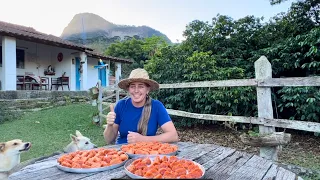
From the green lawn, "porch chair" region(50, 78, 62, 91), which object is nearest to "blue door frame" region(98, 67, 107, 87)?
"porch chair" region(50, 78, 62, 91)

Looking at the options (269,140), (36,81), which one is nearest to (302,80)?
(269,140)

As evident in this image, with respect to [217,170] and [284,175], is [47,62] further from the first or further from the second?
[284,175]

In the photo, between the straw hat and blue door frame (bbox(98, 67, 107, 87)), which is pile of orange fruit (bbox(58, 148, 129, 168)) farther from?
blue door frame (bbox(98, 67, 107, 87))

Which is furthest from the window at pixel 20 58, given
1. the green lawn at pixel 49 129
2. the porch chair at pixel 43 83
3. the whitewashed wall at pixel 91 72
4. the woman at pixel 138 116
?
the woman at pixel 138 116

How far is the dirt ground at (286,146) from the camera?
4.00 metres

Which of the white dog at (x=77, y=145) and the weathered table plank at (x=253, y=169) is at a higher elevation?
the weathered table plank at (x=253, y=169)

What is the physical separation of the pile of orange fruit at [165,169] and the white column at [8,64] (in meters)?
10.9

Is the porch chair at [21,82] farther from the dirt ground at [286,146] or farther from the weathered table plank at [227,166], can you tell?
the weathered table plank at [227,166]

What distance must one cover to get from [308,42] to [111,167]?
550cm

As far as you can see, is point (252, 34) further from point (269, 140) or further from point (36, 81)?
point (36, 81)

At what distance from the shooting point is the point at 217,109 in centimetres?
627

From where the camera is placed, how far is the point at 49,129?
742 cm

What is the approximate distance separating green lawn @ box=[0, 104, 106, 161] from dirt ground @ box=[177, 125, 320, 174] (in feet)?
→ 7.71

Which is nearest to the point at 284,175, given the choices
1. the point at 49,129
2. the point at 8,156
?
the point at 8,156
